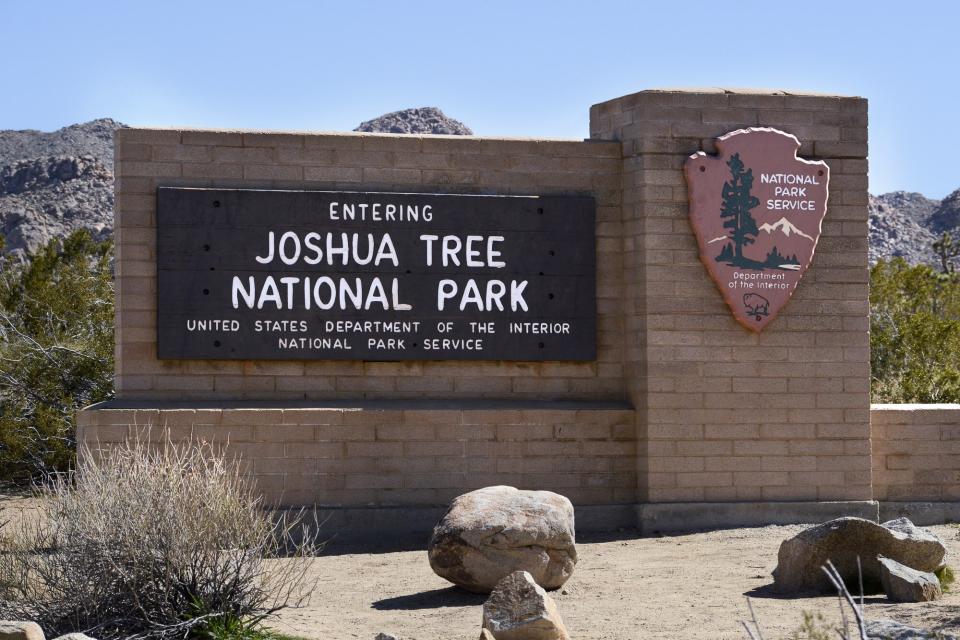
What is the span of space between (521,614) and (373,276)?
5447 millimetres

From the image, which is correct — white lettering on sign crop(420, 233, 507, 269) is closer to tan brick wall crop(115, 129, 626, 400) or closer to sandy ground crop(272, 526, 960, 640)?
tan brick wall crop(115, 129, 626, 400)

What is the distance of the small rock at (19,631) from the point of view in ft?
23.1

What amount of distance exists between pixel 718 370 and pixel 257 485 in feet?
15.4

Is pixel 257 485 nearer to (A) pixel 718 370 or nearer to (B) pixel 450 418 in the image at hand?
(B) pixel 450 418

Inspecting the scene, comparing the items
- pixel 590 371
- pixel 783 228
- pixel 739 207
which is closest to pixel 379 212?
pixel 590 371

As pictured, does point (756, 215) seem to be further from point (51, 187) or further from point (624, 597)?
point (51, 187)

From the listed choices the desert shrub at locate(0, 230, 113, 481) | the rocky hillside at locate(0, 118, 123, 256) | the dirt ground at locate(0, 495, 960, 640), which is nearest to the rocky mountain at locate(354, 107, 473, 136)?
the rocky hillside at locate(0, 118, 123, 256)

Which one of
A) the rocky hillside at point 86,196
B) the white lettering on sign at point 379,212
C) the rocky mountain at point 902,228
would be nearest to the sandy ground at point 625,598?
the white lettering on sign at point 379,212

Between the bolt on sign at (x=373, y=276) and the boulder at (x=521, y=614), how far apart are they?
193 inches

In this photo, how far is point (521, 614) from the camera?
25.9 feet

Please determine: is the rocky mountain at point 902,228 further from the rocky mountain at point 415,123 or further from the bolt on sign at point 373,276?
the bolt on sign at point 373,276

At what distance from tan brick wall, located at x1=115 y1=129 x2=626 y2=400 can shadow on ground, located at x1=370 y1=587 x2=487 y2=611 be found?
127 inches

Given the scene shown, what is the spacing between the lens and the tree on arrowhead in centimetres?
1289

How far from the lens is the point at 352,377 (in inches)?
500
